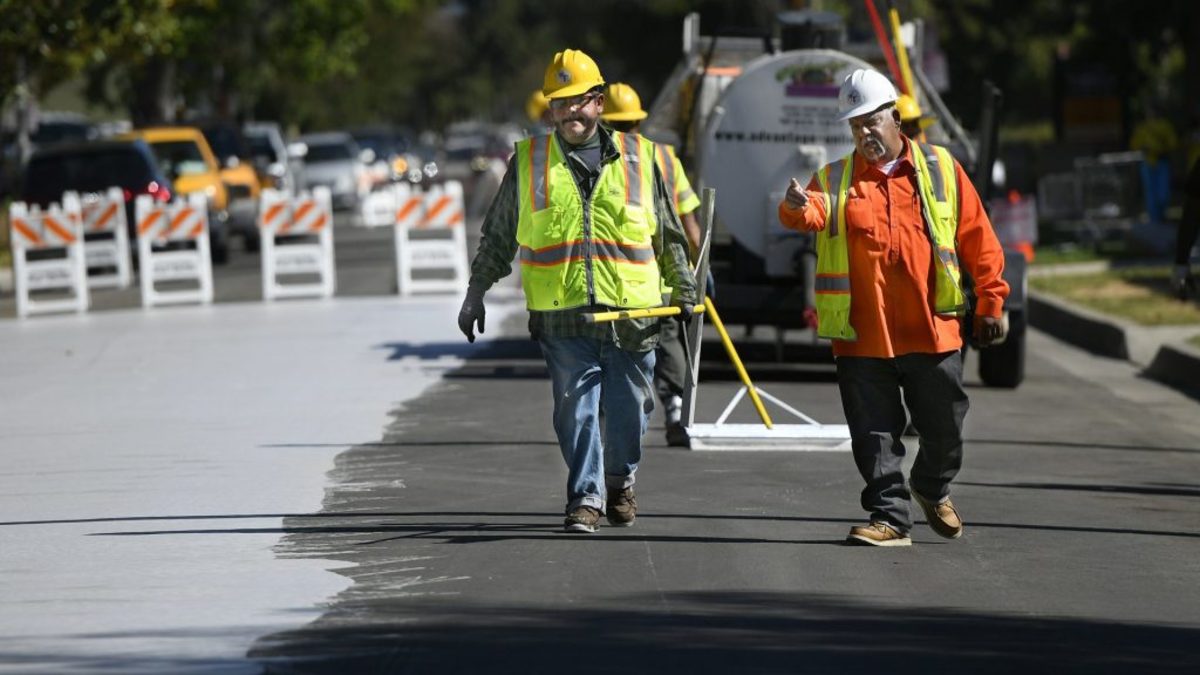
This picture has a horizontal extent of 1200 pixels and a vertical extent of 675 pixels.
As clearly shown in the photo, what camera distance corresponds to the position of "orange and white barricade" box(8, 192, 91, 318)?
78.5 ft

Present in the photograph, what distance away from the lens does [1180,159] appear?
47406 millimetres

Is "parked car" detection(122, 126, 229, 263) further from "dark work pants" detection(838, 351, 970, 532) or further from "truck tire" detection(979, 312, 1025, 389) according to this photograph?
"dark work pants" detection(838, 351, 970, 532)

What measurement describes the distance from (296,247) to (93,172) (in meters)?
5.92

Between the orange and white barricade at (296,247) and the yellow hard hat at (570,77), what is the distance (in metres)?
15.0

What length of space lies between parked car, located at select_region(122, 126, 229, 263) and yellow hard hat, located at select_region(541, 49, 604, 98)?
71.3ft

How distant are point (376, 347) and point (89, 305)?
24.4 ft

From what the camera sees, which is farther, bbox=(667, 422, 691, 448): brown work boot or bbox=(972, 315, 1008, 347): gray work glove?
bbox=(667, 422, 691, 448): brown work boot

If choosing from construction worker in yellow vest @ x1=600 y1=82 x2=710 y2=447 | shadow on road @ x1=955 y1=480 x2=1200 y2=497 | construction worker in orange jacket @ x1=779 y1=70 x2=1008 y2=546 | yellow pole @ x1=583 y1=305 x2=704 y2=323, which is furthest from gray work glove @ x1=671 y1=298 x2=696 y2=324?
construction worker in yellow vest @ x1=600 y1=82 x2=710 y2=447

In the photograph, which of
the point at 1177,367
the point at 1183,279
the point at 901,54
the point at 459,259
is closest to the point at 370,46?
the point at 459,259

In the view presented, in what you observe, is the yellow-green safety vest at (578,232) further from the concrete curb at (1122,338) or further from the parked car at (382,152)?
the parked car at (382,152)

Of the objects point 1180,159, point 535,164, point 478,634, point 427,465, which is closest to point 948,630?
point 478,634

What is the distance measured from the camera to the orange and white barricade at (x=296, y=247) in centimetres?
2438

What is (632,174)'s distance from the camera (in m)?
9.51

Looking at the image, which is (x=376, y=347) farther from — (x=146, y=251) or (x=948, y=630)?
(x=948, y=630)
